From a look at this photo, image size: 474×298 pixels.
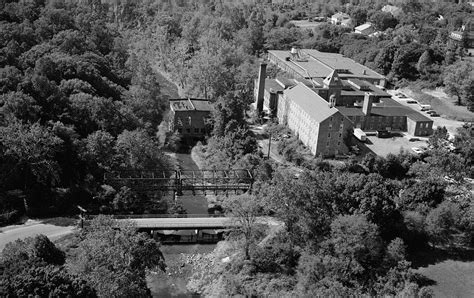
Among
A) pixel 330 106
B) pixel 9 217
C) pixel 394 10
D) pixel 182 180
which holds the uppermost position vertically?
pixel 394 10

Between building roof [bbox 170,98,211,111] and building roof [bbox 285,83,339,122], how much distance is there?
9.44m

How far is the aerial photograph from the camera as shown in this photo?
30.2 meters

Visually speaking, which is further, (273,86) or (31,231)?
(273,86)

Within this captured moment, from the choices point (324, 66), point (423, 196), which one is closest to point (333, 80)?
point (324, 66)

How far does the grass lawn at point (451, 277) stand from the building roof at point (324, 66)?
37.3 metres

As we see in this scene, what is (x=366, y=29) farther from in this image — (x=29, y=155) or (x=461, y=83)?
(x=29, y=155)

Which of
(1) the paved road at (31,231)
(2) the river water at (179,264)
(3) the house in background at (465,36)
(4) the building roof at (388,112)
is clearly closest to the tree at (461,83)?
(4) the building roof at (388,112)

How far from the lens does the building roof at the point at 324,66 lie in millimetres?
68500

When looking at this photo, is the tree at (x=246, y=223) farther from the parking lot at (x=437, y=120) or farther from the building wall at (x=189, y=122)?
the parking lot at (x=437, y=120)

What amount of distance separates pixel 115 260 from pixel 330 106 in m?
29.8

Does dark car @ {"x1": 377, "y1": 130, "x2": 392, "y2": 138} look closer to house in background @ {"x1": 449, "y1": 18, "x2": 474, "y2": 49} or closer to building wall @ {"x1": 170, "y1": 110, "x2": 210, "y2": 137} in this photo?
building wall @ {"x1": 170, "y1": 110, "x2": 210, "y2": 137}

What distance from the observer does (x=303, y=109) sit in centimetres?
5112

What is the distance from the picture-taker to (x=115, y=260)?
989 inches

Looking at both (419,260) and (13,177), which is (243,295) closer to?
(419,260)
